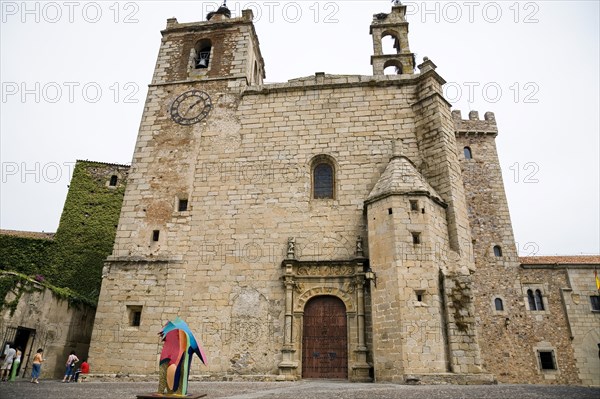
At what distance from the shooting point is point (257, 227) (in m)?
13.0

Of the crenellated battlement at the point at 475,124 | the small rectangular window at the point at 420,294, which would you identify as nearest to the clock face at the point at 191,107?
the small rectangular window at the point at 420,294

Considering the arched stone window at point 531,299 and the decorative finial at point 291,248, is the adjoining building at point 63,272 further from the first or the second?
the arched stone window at point 531,299

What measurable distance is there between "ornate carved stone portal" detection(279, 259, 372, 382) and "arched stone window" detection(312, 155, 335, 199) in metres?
→ 2.57

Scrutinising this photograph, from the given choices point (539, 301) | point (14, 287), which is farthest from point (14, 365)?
point (539, 301)

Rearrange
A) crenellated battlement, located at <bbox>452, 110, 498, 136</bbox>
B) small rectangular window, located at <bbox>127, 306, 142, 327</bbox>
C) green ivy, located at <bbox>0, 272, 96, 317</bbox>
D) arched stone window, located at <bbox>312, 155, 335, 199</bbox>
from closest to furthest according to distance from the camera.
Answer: green ivy, located at <bbox>0, 272, 96, 317</bbox>, small rectangular window, located at <bbox>127, 306, 142, 327</bbox>, arched stone window, located at <bbox>312, 155, 335, 199</bbox>, crenellated battlement, located at <bbox>452, 110, 498, 136</bbox>

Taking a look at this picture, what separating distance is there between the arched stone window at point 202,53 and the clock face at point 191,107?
1.65 m

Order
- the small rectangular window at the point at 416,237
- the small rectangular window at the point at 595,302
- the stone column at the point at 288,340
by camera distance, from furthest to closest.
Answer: the small rectangular window at the point at 595,302 → the small rectangular window at the point at 416,237 → the stone column at the point at 288,340

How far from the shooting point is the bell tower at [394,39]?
68.3 feet

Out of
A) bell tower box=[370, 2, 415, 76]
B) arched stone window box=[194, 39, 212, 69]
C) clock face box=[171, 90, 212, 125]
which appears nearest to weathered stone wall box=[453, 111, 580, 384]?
bell tower box=[370, 2, 415, 76]

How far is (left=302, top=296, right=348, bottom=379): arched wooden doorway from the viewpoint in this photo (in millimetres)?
11211

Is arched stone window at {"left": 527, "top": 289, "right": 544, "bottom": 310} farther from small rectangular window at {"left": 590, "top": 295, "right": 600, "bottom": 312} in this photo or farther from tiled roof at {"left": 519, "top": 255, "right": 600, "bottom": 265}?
small rectangular window at {"left": 590, "top": 295, "right": 600, "bottom": 312}

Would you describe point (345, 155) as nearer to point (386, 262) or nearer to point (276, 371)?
point (386, 262)

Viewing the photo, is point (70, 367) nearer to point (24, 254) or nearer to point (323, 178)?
point (24, 254)

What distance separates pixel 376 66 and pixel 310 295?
13.8m
